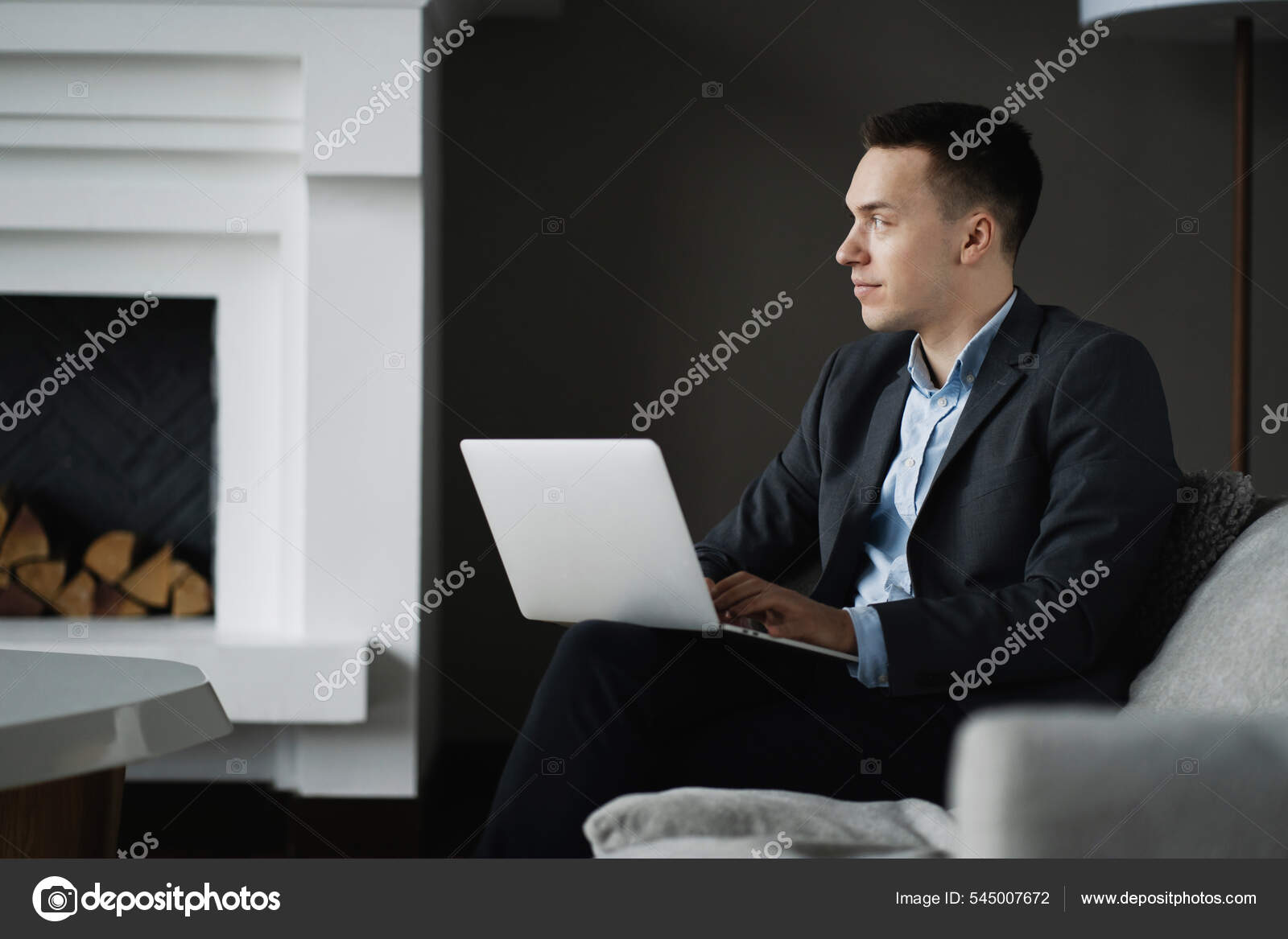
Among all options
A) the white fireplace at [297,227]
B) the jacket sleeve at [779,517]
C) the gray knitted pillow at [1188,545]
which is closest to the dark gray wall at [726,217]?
the white fireplace at [297,227]

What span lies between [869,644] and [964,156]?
0.61 meters

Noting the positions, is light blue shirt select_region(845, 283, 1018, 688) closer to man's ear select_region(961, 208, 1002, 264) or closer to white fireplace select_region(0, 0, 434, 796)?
man's ear select_region(961, 208, 1002, 264)

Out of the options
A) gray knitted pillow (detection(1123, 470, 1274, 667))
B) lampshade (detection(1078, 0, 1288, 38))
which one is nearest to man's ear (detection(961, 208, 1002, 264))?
gray knitted pillow (detection(1123, 470, 1274, 667))

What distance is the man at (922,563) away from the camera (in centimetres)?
123

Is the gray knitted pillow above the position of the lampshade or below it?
below

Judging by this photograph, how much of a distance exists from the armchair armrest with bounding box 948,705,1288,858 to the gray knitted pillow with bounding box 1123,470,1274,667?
0.32 m

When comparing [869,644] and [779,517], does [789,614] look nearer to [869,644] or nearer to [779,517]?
[869,644]

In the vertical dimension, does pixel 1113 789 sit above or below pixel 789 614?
below

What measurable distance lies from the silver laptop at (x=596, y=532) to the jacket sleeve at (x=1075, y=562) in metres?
0.09

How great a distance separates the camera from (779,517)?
1.60 metres

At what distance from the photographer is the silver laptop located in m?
1.18

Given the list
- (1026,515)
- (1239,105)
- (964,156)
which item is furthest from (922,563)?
(1239,105)

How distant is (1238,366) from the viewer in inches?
91.5

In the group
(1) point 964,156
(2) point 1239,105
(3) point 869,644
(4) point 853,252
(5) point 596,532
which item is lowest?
(3) point 869,644
